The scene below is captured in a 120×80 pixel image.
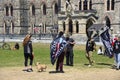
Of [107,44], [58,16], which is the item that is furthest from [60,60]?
[58,16]

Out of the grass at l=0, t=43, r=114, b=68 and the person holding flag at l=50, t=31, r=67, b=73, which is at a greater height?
the person holding flag at l=50, t=31, r=67, b=73

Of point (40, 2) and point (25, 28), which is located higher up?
point (40, 2)

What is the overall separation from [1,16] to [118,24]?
99.7ft

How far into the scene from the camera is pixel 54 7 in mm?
81688

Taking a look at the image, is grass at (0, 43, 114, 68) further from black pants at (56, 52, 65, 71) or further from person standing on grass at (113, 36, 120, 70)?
Answer: black pants at (56, 52, 65, 71)

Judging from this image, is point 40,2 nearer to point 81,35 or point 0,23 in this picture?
point 0,23

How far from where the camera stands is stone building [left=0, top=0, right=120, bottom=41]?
225 feet

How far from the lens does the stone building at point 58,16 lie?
68.7m

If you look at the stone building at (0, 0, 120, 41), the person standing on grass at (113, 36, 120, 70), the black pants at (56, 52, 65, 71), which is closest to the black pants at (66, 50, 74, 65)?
the person standing on grass at (113, 36, 120, 70)

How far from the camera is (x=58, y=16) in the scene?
7538 cm

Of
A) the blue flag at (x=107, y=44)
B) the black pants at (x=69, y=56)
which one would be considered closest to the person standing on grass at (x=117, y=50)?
the blue flag at (x=107, y=44)

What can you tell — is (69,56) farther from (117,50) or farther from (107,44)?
(117,50)

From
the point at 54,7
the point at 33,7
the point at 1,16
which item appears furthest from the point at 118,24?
the point at 1,16

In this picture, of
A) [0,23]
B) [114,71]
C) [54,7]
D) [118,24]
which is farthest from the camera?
[0,23]
